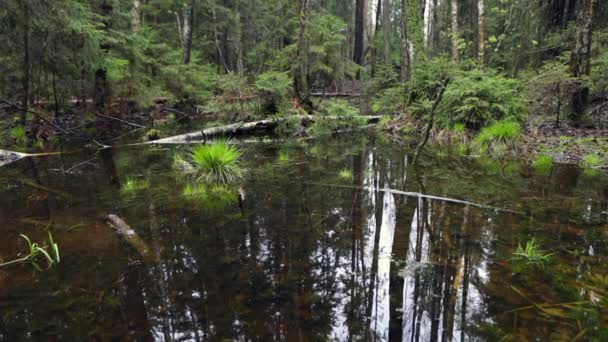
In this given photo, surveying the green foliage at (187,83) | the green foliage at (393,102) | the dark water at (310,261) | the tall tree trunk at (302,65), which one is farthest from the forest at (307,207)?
the green foliage at (187,83)

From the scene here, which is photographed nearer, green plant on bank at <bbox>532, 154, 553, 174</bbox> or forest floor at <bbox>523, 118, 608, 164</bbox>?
green plant on bank at <bbox>532, 154, 553, 174</bbox>

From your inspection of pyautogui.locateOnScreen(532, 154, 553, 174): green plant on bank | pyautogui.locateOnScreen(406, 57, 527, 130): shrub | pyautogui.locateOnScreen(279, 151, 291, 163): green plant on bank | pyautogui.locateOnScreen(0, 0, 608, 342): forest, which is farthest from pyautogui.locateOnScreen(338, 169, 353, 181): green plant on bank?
pyautogui.locateOnScreen(406, 57, 527, 130): shrub

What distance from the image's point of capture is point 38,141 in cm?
1185

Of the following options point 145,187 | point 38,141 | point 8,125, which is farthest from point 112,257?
point 8,125

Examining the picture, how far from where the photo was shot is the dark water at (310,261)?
2824 mm

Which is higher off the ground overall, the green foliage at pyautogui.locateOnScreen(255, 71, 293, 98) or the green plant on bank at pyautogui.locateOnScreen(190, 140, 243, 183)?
the green foliage at pyautogui.locateOnScreen(255, 71, 293, 98)

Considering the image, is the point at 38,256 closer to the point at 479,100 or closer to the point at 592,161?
the point at 592,161

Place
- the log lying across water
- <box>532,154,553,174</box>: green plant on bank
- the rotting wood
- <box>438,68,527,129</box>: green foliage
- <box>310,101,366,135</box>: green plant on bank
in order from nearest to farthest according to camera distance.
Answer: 1. the rotting wood
2. <box>532,154,553,174</box>: green plant on bank
3. <box>438,68,527,129</box>: green foliage
4. the log lying across water
5. <box>310,101,366,135</box>: green plant on bank

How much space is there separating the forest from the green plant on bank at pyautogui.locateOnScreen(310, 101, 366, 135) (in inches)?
2.4

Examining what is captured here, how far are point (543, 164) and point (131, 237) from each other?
318 inches

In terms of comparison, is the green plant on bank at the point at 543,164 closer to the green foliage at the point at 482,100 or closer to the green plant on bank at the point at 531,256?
the green foliage at the point at 482,100

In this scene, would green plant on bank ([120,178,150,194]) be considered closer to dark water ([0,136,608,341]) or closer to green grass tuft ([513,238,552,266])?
dark water ([0,136,608,341])

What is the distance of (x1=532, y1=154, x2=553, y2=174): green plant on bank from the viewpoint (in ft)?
24.9

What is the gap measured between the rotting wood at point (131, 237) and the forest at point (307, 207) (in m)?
0.03
